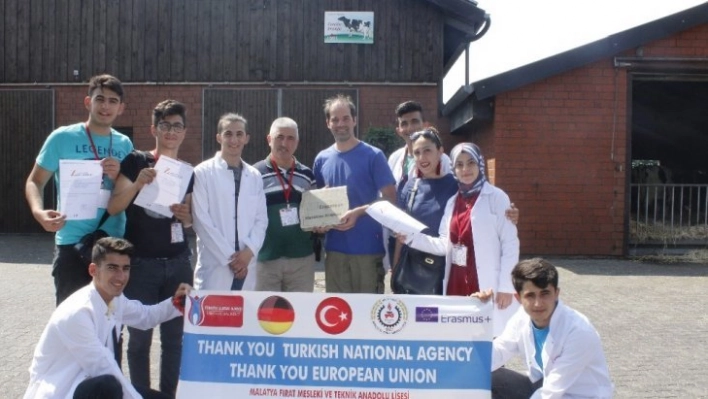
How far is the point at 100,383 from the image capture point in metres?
A: 3.86

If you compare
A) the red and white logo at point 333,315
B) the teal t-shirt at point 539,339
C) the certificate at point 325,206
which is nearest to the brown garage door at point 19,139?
the certificate at point 325,206

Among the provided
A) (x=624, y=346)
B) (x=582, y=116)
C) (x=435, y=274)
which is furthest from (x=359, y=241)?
(x=582, y=116)

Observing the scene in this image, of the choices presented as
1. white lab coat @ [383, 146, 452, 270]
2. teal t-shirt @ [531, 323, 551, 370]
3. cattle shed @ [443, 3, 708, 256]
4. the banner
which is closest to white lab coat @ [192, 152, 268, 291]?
the banner

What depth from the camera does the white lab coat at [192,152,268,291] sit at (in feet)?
16.0

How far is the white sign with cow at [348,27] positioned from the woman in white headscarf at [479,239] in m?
12.0

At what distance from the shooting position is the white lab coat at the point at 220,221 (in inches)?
192

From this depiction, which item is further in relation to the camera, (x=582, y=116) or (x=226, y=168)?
(x=582, y=116)

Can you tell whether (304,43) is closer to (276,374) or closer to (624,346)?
(624,346)

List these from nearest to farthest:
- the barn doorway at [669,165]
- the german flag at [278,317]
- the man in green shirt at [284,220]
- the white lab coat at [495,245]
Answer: the german flag at [278,317], the white lab coat at [495,245], the man in green shirt at [284,220], the barn doorway at [669,165]

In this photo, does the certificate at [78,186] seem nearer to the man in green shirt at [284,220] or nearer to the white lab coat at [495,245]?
the man in green shirt at [284,220]

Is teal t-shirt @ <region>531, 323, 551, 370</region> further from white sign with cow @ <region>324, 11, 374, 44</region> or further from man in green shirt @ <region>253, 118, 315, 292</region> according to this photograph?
white sign with cow @ <region>324, 11, 374, 44</region>

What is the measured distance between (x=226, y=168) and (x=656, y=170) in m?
16.6

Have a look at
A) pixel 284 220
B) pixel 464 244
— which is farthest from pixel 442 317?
pixel 284 220

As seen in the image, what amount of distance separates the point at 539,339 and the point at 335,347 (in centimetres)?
123
